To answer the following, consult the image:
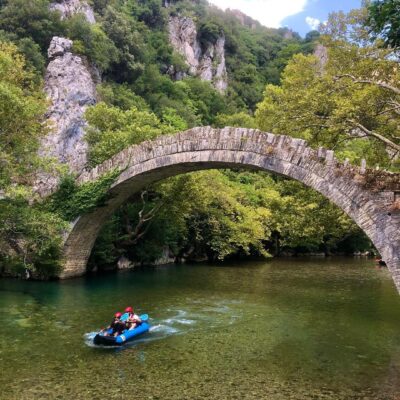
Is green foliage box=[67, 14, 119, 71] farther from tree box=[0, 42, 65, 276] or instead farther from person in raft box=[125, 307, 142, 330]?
person in raft box=[125, 307, 142, 330]

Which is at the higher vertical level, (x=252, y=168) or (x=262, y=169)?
(x=252, y=168)

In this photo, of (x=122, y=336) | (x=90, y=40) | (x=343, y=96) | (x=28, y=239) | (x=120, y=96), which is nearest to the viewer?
(x=122, y=336)

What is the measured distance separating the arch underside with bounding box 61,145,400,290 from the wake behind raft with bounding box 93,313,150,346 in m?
5.91

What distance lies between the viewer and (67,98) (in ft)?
115

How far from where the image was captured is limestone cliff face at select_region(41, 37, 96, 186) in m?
33.0

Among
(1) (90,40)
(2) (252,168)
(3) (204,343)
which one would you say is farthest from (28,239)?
(1) (90,40)

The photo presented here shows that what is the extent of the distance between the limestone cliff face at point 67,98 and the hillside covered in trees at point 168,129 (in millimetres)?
1102

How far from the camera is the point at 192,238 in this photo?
3022cm

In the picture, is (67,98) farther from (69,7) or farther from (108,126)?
(69,7)

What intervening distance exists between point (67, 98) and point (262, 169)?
24.7 m

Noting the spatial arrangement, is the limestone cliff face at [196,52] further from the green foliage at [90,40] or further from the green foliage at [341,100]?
the green foliage at [341,100]

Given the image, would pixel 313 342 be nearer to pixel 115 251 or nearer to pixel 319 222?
pixel 319 222

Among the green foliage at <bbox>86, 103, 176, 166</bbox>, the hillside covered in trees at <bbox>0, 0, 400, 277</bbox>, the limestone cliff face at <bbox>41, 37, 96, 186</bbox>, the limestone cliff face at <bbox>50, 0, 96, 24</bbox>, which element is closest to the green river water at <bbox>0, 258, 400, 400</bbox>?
the hillside covered in trees at <bbox>0, 0, 400, 277</bbox>

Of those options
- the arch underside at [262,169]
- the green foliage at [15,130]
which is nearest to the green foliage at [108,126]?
the arch underside at [262,169]
